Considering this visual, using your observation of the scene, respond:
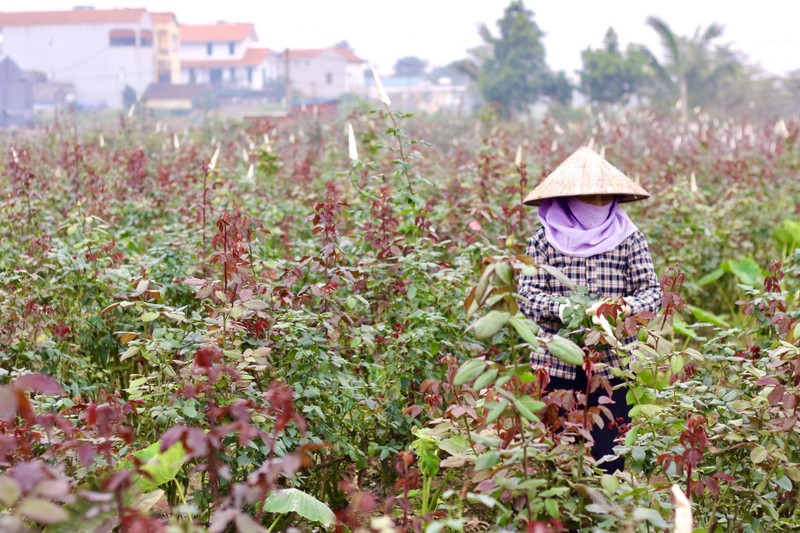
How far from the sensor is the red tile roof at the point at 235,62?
59688 mm

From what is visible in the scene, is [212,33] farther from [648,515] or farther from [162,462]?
[648,515]

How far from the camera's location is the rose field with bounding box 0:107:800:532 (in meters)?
1.96

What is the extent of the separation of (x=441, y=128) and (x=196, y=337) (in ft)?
51.3

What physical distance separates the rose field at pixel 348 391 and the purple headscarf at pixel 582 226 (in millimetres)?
183

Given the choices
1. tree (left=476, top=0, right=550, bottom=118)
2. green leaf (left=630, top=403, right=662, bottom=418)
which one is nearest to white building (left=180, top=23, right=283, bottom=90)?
tree (left=476, top=0, right=550, bottom=118)

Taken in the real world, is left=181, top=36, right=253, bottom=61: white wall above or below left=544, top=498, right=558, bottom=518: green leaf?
above

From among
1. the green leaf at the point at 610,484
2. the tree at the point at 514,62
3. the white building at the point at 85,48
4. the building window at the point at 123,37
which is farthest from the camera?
the building window at the point at 123,37

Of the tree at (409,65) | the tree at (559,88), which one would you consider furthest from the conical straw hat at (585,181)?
the tree at (409,65)

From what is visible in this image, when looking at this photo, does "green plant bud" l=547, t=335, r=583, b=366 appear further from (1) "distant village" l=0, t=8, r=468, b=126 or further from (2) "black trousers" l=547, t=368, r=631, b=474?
(1) "distant village" l=0, t=8, r=468, b=126

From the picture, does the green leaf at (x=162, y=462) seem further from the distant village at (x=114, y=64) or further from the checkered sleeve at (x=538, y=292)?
the distant village at (x=114, y=64)

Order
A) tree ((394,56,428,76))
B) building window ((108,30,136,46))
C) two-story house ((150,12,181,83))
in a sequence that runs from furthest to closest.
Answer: tree ((394,56,428,76)) < two-story house ((150,12,181,83)) < building window ((108,30,136,46))

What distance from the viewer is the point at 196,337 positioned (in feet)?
9.68

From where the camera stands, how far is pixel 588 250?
3258 millimetres

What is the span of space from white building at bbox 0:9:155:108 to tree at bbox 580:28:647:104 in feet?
70.8
